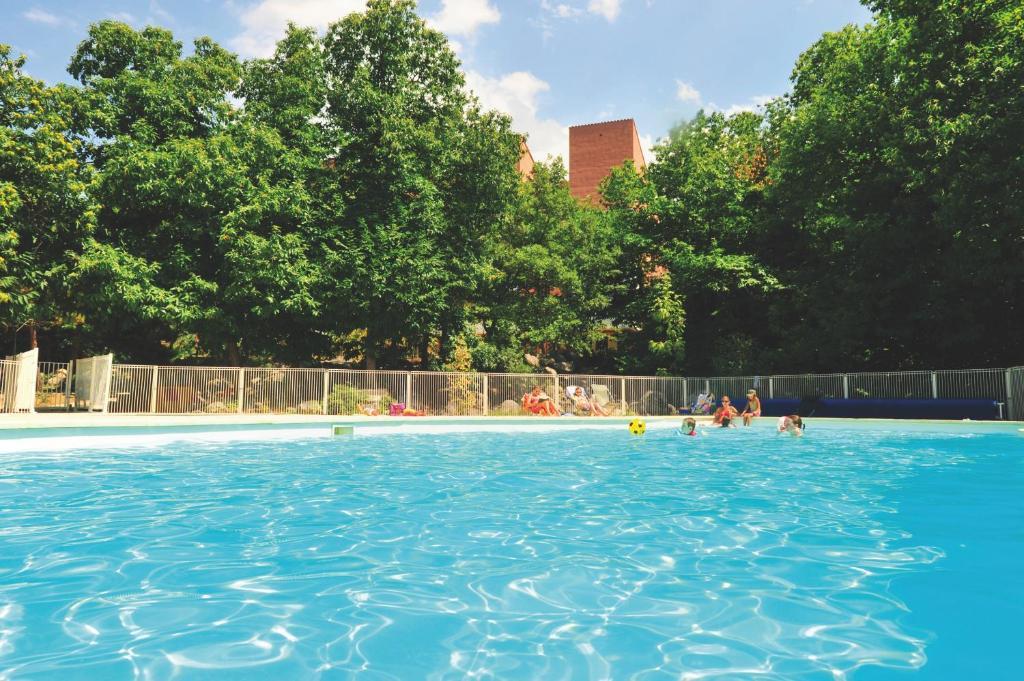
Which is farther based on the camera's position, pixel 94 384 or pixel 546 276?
pixel 546 276

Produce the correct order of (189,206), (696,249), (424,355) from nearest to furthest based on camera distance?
(189,206)
(424,355)
(696,249)

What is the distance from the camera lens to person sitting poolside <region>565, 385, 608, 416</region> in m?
29.1

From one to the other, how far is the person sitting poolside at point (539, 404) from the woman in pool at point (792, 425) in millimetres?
10462

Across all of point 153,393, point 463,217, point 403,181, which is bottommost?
point 153,393

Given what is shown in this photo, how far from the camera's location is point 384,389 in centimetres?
2698

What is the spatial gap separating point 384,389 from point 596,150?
31.8 meters

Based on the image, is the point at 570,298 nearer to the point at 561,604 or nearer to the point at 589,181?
the point at 589,181

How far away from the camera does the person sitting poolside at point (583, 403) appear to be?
29.1 meters

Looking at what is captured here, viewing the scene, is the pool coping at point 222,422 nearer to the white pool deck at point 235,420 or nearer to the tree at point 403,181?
the white pool deck at point 235,420

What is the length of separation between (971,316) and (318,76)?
31655 millimetres

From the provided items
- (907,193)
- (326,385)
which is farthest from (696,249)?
(326,385)

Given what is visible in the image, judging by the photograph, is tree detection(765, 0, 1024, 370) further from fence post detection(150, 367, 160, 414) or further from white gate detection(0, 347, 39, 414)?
white gate detection(0, 347, 39, 414)

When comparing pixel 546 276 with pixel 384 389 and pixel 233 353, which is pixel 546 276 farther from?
pixel 233 353

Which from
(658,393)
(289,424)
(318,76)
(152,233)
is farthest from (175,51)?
(658,393)
